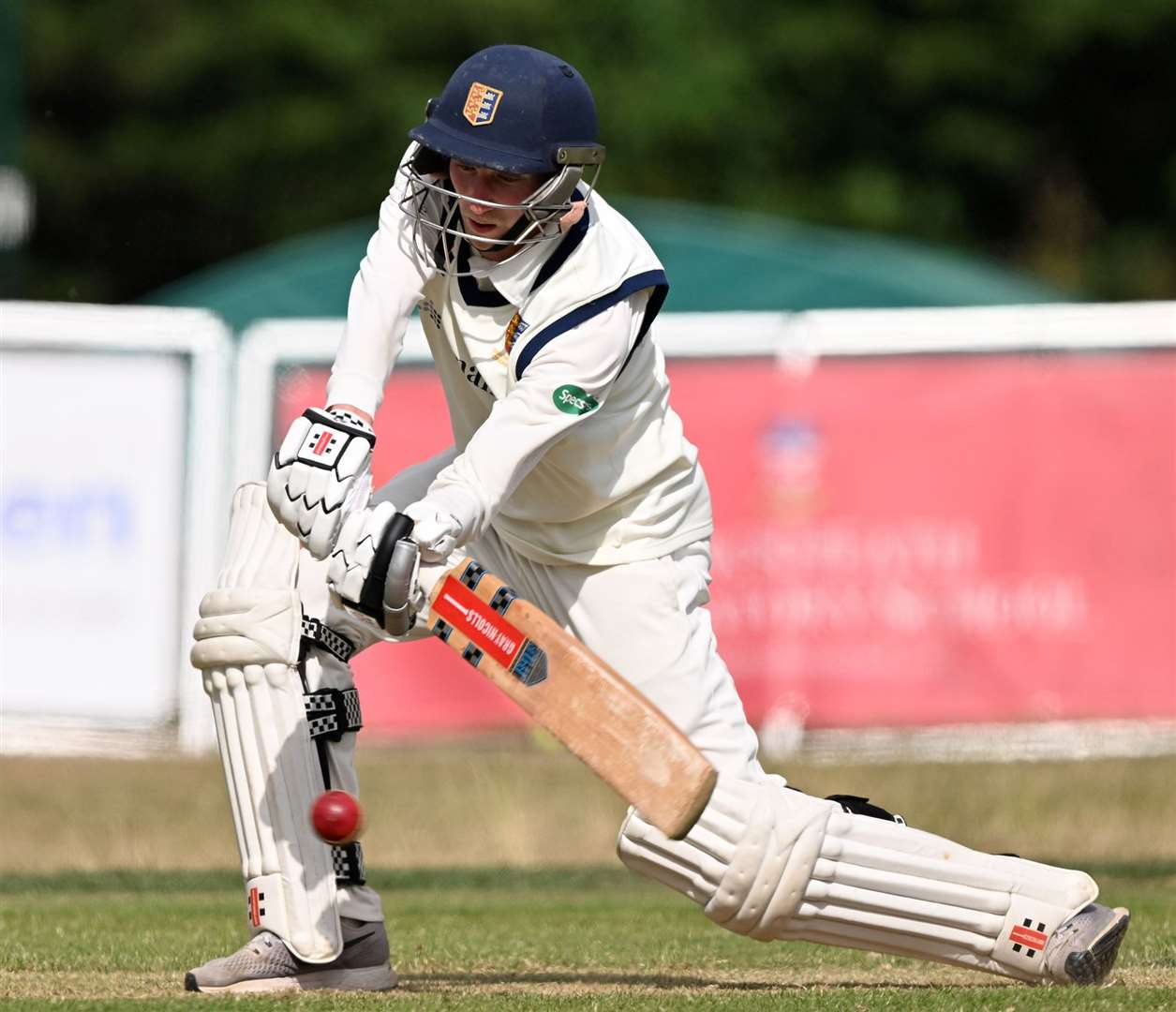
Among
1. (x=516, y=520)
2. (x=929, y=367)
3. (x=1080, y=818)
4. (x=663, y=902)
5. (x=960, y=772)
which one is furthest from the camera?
(x=929, y=367)

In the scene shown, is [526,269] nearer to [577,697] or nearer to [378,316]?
[378,316]

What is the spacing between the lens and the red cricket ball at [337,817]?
14.0 feet

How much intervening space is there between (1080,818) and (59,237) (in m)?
18.4

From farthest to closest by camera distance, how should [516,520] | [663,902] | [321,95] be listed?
[321,95] → [663,902] → [516,520]

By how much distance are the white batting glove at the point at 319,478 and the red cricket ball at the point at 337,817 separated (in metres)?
0.45

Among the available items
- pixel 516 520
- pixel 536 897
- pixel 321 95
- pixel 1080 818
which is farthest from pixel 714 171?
pixel 516 520

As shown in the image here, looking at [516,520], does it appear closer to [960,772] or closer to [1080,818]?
[1080,818]

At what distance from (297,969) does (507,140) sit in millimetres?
1669

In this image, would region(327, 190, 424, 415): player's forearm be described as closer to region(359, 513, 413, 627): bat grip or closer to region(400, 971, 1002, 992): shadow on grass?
region(359, 513, 413, 627): bat grip

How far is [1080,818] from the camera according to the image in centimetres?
903

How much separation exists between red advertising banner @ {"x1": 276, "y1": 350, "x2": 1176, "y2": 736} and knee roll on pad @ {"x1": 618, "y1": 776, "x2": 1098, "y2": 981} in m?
5.97

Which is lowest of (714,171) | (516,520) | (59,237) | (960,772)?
(59,237)

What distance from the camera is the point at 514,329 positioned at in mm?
4492

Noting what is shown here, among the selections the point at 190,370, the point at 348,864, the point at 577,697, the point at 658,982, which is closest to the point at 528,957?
the point at 658,982
